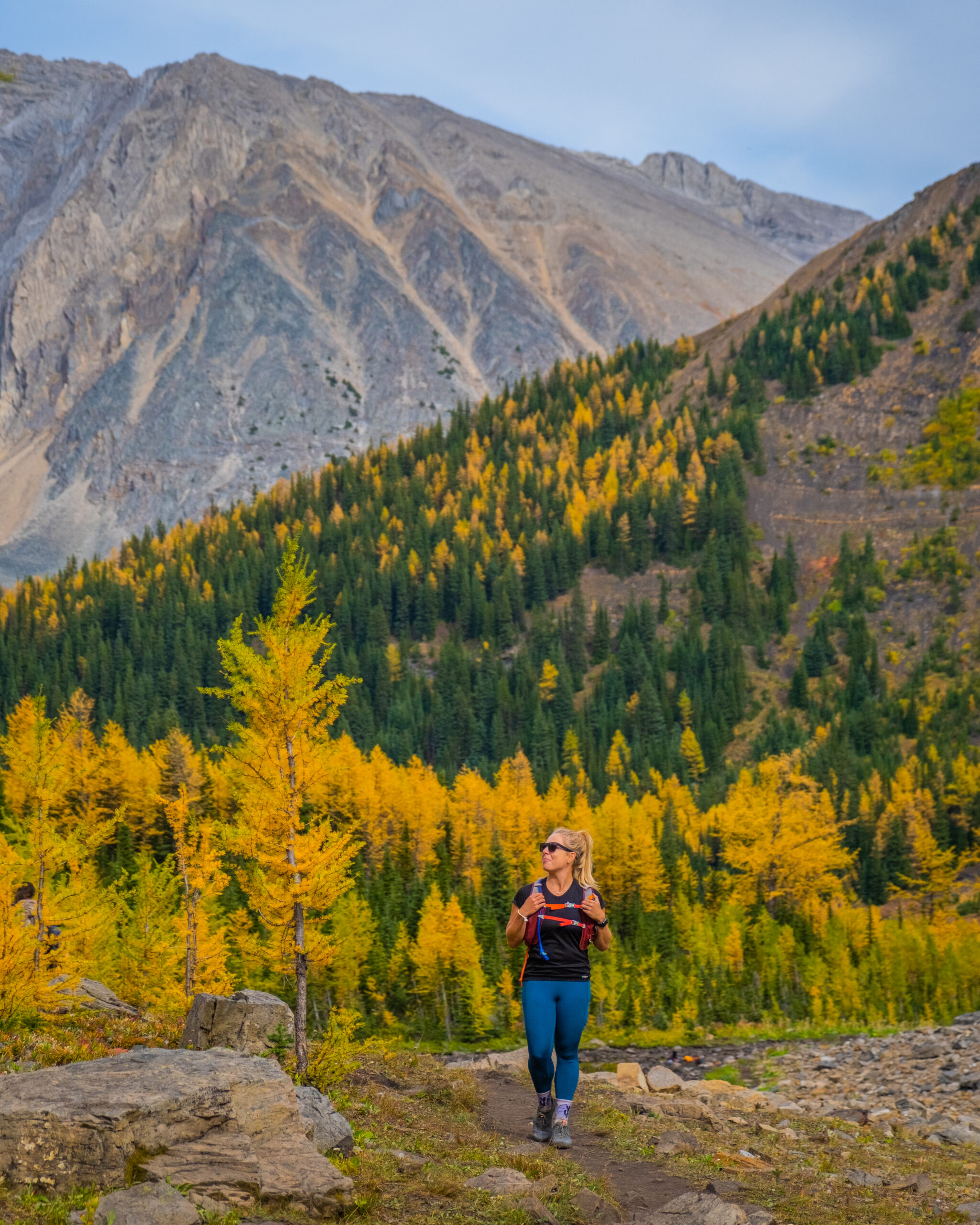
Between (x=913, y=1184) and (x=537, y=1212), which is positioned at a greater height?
(x=537, y=1212)

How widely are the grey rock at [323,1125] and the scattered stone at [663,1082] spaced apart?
1476 cm

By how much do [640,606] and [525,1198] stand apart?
176m

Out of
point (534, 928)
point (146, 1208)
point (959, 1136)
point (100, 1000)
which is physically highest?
point (534, 928)

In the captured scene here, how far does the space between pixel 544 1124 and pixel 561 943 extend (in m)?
3.52

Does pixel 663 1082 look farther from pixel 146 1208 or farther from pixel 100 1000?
pixel 146 1208

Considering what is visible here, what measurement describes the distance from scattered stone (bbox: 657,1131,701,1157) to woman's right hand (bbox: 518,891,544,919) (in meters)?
5.53

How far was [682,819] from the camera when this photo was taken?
10625 cm

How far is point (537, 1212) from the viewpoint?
406 inches

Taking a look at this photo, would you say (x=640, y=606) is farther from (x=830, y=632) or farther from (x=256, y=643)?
(x=256, y=643)

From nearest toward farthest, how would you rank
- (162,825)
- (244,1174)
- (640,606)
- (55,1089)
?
1. (244,1174)
2. (55,1089)
3. (162,825)
4. (640,606)

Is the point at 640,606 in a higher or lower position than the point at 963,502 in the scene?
lower

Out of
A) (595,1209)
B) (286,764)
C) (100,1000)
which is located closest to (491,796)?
(100,1000)

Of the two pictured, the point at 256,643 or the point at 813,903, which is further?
the point at 256,643

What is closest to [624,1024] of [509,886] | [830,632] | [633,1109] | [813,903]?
[509,886]
